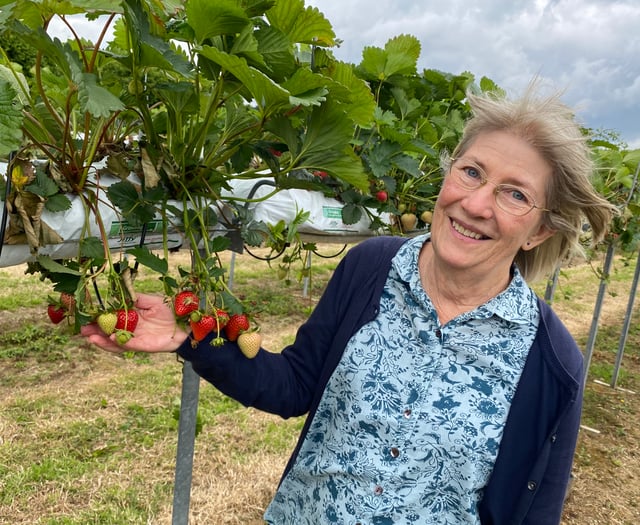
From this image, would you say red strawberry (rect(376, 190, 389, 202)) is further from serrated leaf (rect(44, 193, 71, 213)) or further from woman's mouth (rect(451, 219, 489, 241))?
serrated leaf (rect(44, 193, 71, 213))

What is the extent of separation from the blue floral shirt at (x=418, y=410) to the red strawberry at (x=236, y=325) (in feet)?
1.01

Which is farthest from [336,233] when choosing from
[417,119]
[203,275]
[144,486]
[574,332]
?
[574,332]

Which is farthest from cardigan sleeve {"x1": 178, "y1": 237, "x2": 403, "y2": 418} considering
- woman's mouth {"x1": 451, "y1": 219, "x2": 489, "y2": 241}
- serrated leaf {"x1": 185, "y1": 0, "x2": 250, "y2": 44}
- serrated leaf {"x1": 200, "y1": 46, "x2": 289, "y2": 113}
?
serrated leaf {"x1": 185, "y1": 0, "x2": 250, "y2": 44}

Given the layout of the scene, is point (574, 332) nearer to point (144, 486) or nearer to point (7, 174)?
point (144, 486)

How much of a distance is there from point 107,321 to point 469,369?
81 cm

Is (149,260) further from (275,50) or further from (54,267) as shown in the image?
(275,50)

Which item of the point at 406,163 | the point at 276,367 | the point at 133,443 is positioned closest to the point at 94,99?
the point at 276,367

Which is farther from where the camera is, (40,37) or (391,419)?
(391,419)

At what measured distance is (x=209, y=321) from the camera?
3.35 feet

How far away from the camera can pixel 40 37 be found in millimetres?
744

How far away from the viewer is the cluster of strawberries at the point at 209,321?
100 centimetres

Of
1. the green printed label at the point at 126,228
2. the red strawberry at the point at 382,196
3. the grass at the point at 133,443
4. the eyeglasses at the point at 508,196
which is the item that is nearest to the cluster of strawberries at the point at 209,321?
the green printed label at the point at 126,228

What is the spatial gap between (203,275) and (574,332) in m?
7.51

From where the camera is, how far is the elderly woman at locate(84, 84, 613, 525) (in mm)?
1211
